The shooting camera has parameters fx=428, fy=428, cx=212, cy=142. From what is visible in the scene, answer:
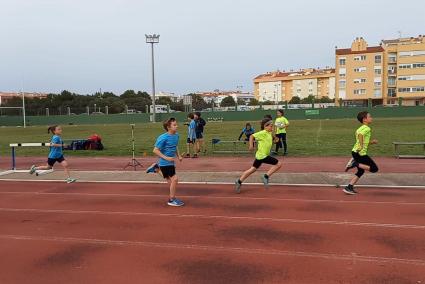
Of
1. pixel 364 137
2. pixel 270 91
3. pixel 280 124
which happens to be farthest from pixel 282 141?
pixel 270 91

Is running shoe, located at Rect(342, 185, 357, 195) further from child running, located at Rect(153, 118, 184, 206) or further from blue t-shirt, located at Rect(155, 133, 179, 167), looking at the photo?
blue t-shirt, located at Rect(155, 133, 179, 167)

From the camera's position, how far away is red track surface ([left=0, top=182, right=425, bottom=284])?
4.83 meters

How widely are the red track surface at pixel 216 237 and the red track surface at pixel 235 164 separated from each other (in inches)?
130

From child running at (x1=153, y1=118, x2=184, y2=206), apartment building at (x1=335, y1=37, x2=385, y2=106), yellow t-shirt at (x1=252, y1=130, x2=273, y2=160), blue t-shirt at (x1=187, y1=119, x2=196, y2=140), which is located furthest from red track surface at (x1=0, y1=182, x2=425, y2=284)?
apartment building at (x1=335, y1=37, x2=385, y2=106)

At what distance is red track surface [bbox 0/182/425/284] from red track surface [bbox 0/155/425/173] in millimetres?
3307

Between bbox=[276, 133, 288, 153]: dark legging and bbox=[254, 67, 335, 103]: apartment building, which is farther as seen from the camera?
bbox=[254, 67, 335, 103]: apartment building

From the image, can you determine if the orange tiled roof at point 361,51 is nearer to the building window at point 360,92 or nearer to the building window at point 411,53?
the building window at point 411,53

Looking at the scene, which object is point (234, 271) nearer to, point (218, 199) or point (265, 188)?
point (218, 199)

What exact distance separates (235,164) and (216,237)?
25.9 ft

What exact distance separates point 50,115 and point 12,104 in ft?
47.9

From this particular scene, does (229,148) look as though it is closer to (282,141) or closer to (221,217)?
(282,141)

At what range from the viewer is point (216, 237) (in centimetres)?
616

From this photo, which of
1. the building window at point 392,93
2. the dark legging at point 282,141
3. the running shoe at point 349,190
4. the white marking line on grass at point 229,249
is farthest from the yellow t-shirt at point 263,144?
the building window at point 392,93

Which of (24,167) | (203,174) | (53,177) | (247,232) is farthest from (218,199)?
(24,167)
